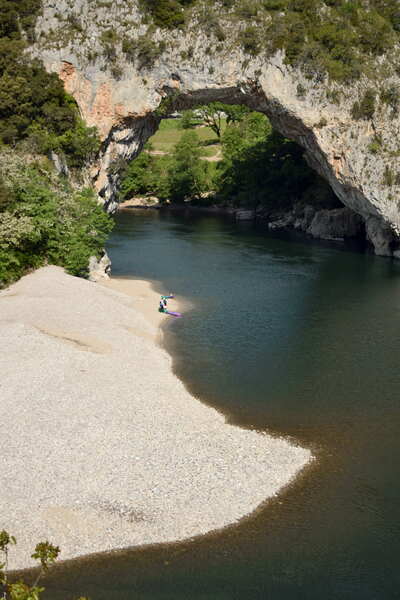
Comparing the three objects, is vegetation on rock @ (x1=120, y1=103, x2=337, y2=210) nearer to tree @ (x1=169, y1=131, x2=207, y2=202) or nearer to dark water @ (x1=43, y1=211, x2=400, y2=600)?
tree @ (x1=169, y1=131, x2=207, y2=202)

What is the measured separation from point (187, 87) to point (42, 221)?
21.2m

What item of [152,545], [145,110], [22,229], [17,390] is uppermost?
[145,110]

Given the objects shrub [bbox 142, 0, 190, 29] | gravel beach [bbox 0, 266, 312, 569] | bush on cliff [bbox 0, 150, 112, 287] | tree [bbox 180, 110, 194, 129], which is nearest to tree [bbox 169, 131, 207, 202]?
tree [bbox 180, 110, 194, 129]

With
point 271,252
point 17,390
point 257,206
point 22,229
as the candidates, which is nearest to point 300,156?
point 257,206

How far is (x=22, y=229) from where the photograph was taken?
4191 centimetres

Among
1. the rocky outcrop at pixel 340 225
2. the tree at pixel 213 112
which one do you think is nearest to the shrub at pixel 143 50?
the rocky outcrop at pixel 340 225

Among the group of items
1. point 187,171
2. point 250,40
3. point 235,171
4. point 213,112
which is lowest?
point 187,171

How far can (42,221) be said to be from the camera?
1730 inches

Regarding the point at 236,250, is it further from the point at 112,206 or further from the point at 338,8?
the point at 338,8

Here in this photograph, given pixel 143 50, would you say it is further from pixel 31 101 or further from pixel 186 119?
pixel 186 119

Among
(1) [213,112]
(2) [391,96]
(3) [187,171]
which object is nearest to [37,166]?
(2) [391,96]

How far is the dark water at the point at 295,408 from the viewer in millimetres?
17266

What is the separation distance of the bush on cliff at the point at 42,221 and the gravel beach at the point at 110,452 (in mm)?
9980

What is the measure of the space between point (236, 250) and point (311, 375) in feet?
121
